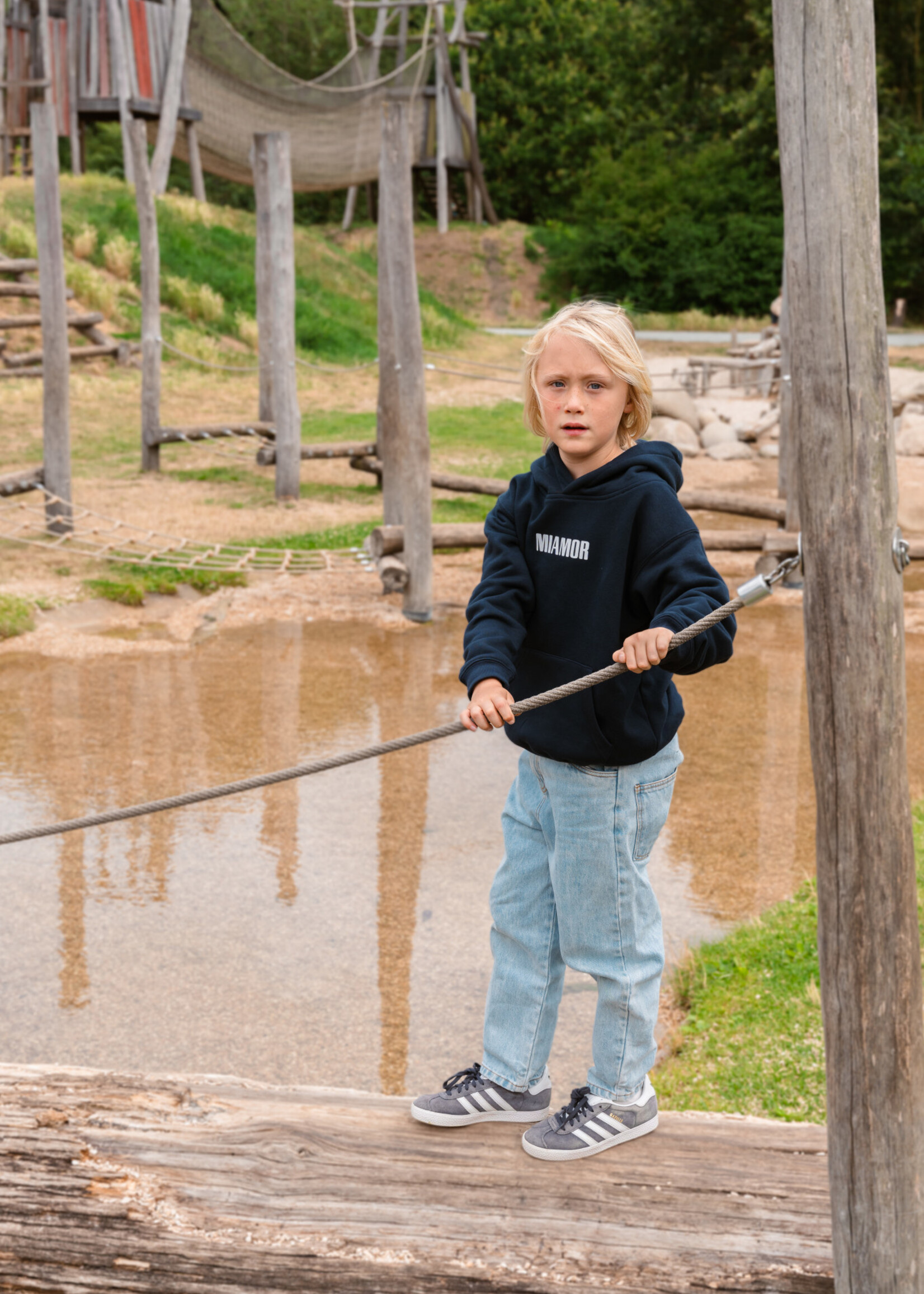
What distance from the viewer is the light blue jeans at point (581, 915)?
2.20 metres

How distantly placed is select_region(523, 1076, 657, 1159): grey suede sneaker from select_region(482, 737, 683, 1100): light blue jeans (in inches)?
1.3

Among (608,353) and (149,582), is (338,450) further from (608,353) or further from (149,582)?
(608,353)

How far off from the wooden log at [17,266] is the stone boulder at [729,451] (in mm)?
7270

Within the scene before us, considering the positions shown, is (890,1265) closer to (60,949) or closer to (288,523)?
(60,949)

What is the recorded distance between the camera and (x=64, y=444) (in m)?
8.70

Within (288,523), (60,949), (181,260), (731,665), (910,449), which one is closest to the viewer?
(60,949)

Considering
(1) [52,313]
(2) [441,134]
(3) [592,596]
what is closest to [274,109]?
(2) [441,134]

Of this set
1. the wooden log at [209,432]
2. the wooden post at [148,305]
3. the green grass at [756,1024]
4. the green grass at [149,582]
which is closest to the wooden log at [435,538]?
the green grass at [149,582]

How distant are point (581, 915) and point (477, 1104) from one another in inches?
17.4

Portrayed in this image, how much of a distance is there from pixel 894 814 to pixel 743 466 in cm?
1135

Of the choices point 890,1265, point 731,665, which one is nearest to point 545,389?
point 890,1265

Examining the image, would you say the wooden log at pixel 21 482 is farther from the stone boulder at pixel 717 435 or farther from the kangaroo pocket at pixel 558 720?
the stone boulder at pixel 717 435

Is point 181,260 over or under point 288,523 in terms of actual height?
over

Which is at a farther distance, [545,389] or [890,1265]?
[545,389]
